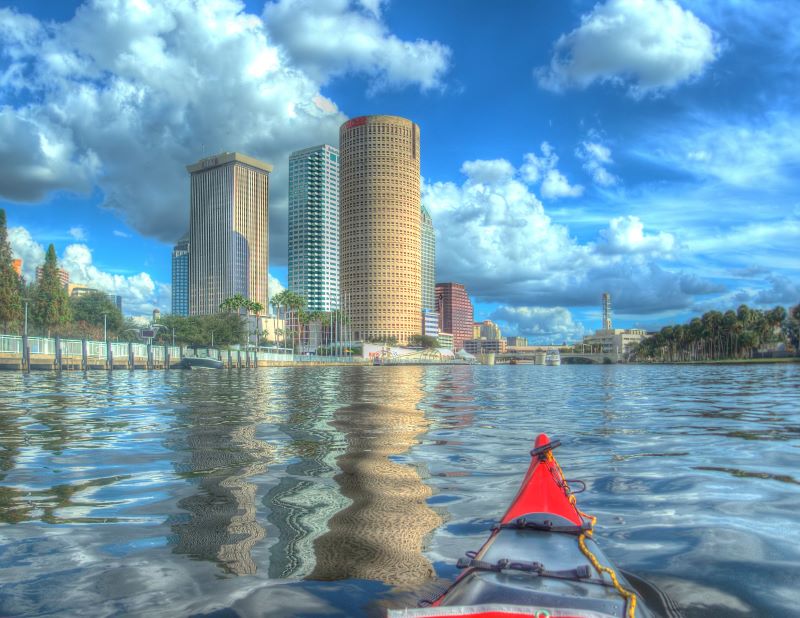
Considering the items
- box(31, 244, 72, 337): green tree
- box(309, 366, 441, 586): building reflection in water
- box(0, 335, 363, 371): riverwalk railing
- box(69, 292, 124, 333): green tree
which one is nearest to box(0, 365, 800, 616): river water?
box(309, 366, 441, 586): building reflection in water

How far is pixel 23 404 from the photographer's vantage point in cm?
2048

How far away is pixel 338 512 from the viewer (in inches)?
253

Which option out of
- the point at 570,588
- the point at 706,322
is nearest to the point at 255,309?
the point at 706,322

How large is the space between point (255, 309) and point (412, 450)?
121m

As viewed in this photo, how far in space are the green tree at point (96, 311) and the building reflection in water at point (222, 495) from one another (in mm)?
118590

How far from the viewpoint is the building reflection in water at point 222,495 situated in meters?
5.09

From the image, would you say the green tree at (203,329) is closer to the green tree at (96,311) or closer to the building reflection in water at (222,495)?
the green tree at (96,311)

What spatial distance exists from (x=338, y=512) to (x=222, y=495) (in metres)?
1.70

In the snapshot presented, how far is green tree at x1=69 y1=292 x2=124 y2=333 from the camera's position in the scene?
120438mm

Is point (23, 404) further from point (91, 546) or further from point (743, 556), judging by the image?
point (743, 556)

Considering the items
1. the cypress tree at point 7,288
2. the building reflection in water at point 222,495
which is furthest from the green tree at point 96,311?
the building reflection in water at point 222,495

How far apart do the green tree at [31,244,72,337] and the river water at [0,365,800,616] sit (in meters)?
81.5

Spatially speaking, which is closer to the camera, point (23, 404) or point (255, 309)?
point (23, 404)

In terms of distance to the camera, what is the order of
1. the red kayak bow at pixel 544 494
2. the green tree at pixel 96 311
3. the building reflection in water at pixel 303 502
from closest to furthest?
the red kayak bow at pixel 544 494 → the building reflection in water at pixel 303 502 → the green tree at pixel 96 311
